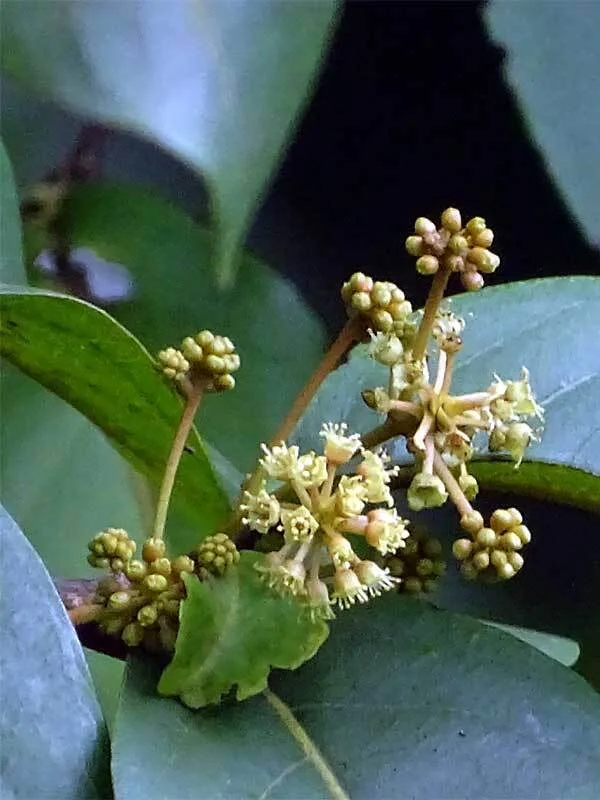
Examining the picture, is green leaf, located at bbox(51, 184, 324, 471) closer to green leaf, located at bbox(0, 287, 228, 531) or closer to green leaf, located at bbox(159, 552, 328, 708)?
green leaf, located at bbox(0, 287, 228, 531)

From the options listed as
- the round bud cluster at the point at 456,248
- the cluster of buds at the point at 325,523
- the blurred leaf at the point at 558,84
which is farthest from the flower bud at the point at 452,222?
the blurred leaf at the point at 558,84

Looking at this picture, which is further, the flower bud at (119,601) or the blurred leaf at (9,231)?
the blurred leaf at (9,231)

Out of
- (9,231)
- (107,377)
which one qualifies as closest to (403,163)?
(9,231)

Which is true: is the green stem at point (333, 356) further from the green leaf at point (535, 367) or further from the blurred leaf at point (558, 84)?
the blurred leaf at point (558, 84)

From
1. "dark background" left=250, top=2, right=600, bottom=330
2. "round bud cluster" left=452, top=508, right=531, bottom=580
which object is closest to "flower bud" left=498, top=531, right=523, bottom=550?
"round bud cluster" left=452, top=508, right=531, bottom=580

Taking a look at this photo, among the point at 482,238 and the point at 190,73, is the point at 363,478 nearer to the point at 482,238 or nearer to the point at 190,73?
the point at 482,238

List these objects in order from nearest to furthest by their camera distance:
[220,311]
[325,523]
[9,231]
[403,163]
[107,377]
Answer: [325,523]
[107,377]
[9,231]
[220,311]
[403,163]
